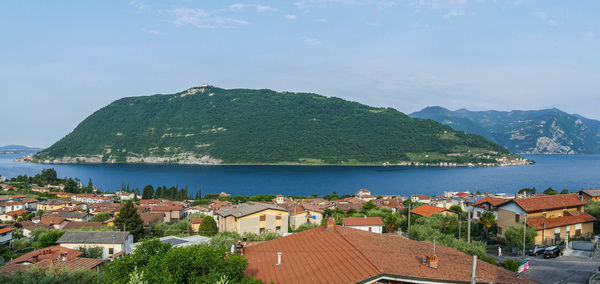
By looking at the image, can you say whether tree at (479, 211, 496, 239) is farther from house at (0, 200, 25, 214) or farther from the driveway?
house at (0, 200, 25, 214)

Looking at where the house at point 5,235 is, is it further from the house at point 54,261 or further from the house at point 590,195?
the house at point 590,195

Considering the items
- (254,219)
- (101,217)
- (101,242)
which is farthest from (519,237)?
(101,217)

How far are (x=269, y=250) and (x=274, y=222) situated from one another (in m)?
27.5

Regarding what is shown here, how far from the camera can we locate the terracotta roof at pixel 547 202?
3222 centimetres

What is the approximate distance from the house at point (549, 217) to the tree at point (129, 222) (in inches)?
1609

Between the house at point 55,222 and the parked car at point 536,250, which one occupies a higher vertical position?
the parked car at point 536,250

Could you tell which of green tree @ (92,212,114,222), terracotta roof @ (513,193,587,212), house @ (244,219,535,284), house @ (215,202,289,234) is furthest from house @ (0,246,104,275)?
terracotta roof @ (513,193,587,212)

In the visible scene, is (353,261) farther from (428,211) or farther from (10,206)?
(10,206)

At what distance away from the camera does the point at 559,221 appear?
31938 millimetres

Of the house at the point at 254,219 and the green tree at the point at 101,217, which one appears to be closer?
the house at the point at 254,219

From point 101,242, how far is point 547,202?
41.6 meters

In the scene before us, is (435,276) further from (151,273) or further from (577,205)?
(577,205)

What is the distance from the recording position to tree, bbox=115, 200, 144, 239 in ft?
149

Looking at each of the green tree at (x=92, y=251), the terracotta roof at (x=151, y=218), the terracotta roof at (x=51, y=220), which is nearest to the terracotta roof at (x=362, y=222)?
the green tree at (x=92, y=251)
